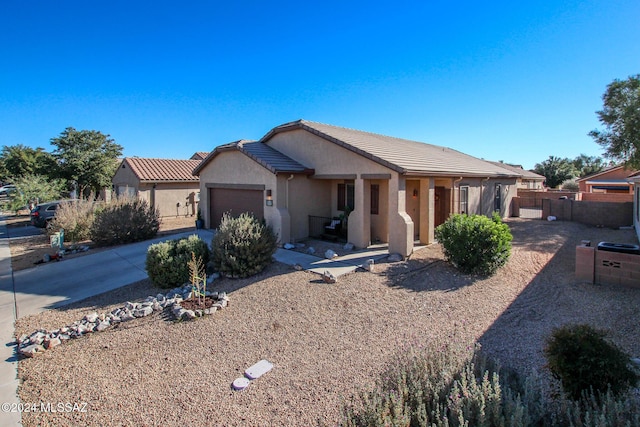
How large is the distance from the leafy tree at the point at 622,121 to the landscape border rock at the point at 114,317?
744 inches

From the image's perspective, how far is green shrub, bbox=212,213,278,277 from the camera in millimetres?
9984

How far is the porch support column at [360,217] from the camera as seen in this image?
1238 cm

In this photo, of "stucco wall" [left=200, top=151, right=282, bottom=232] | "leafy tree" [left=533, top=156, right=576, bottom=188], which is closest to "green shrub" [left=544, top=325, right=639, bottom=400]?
"stucco wall" [left=200, top=151, right=282, bottom=232]

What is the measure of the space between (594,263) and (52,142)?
1564 inches

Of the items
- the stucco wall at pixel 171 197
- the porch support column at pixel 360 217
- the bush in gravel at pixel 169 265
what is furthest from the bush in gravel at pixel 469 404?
the stucco wall at pixel 171 197

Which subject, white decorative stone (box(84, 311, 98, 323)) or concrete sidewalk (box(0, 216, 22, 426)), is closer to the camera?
concrete sidewalk (box(0, 216, 22, 426))

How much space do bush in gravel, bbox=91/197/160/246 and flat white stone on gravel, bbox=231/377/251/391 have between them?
13.1 meters

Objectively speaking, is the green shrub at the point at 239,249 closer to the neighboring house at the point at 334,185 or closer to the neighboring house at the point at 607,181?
Answer: the neighboring house at the point at 334,185

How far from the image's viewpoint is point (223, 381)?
526cm

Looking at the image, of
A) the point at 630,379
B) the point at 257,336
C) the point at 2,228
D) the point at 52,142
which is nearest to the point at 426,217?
the point at 257,336

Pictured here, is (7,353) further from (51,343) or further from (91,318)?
(91,318)

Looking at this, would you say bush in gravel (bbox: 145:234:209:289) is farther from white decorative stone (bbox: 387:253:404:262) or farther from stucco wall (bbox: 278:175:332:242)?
white decorative stone (bbox: 387:253:404:262)

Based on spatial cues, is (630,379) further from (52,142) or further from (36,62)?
(52,142)

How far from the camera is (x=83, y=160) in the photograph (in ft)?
99.8
